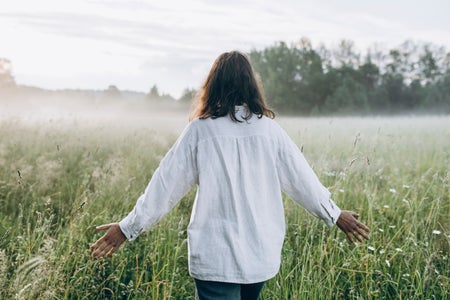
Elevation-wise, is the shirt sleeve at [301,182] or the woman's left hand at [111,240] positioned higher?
the shirt sleeve at [301,182]

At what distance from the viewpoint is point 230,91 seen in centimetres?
213

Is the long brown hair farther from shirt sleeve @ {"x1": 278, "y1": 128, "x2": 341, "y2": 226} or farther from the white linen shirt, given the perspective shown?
shirt sleeve @ {"x1": 278, "y1": 128, "x2": 341, "y2": 226}

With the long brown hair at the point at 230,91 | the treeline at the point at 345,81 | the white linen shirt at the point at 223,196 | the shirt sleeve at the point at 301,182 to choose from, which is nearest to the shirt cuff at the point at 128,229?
the white linen shirt at the point at 223,196

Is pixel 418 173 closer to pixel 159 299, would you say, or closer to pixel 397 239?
pixel 397 239

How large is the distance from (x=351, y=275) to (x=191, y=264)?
142cm

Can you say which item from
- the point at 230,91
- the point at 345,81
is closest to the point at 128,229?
the point at 230,91

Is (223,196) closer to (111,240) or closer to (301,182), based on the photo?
(301,182)

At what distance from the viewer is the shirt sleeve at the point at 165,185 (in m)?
2.04

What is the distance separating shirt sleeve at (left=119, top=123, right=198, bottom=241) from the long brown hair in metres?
0.17

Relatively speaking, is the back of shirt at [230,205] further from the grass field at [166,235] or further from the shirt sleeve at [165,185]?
the grass field at [166,235]

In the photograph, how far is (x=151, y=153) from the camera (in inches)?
249

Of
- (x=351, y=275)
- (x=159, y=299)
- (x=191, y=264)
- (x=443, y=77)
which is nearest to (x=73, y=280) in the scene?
(x=159, y=299)

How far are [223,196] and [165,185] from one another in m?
0.29

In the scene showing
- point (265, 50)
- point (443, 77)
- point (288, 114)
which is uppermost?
point (265, 50)
